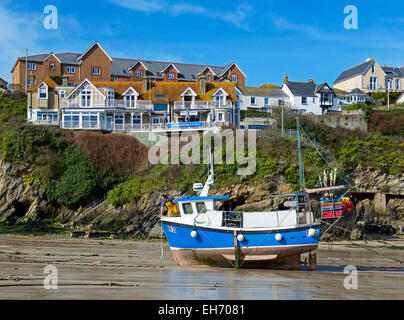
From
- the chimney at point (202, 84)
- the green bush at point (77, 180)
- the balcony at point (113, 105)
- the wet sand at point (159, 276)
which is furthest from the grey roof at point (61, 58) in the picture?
the wet sand at point (159, 276)

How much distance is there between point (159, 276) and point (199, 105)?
3637cm

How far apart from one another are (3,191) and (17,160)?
10.0ft

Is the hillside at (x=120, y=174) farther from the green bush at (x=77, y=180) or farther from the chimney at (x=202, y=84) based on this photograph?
the chimney at (x=202, y=84)

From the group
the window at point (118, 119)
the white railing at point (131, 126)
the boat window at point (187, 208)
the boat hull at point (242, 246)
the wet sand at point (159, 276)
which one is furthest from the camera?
the window at point (118, 119)

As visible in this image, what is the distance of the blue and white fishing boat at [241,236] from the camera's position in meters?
23.1

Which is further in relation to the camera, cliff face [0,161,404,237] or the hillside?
the hillside

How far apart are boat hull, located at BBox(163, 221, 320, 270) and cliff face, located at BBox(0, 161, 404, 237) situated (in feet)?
40.6

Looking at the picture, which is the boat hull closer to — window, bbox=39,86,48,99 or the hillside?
the hillside

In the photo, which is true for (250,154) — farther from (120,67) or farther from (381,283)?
(120,67)

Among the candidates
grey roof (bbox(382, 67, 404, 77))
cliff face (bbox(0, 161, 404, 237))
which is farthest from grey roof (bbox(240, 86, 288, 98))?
cliff face (bbox(0, 161, 404, 237))

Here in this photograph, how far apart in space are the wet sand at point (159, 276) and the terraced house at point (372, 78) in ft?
171

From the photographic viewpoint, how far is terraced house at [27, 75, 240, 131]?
53812mm
